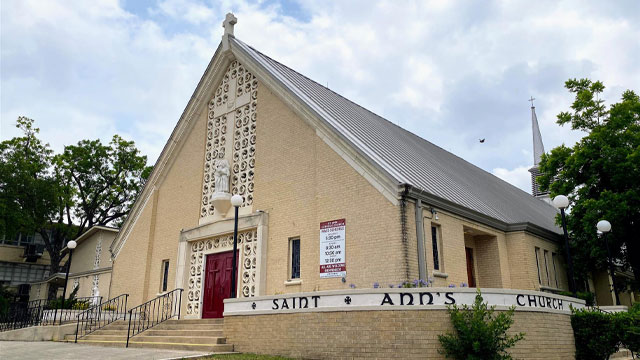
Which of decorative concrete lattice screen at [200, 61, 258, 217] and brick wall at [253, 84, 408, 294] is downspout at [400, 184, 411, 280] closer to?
brick wall at [253, 84, 408, 294]

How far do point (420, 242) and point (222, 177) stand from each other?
9116 mm

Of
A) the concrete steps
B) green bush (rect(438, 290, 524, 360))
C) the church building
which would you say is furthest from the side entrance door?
the concrete steps

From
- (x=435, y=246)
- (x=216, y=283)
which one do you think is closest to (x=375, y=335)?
(x=435, y=246)

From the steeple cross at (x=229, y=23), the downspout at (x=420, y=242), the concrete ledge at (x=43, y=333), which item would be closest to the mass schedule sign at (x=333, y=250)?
A: the downspout at (x=420, y=242)

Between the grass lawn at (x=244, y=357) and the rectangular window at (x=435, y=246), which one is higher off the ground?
the rectangular window at (x=435, y=246)

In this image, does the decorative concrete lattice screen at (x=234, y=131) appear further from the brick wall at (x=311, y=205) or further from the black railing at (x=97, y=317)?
the black railing at (x=97, y=317)

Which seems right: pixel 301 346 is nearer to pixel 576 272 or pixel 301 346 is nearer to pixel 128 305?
pixel 128 305

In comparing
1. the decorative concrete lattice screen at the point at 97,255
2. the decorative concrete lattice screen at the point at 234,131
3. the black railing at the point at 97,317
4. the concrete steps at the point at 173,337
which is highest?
the decorative concrete lattice screen at the point at 234,131

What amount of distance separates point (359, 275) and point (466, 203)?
5478 millimetres

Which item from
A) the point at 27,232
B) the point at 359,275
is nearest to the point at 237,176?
the point at 359,275

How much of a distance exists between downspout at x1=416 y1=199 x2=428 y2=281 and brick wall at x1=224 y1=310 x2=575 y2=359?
121 inches

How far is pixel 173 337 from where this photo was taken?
49.6 feet

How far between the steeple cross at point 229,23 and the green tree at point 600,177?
15288 millimetres

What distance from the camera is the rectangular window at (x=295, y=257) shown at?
1683 cm
